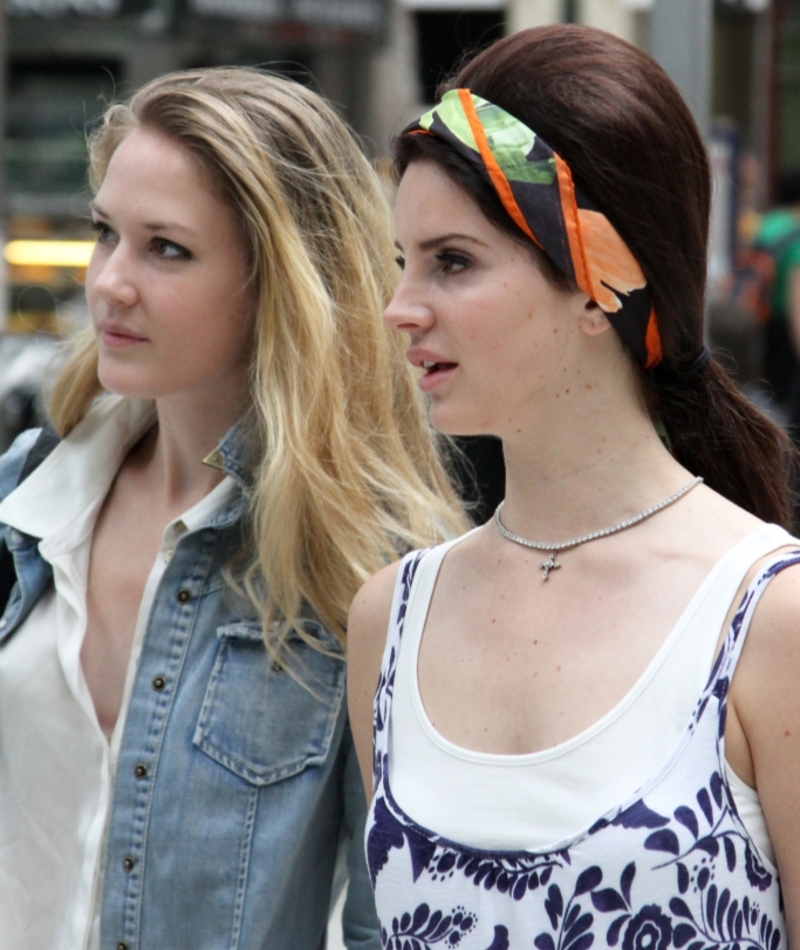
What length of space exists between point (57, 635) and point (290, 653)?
1.33ft

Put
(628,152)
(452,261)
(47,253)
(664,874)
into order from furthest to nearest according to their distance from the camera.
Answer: (47,253) < (452,261) < (628,152) < (664,874)

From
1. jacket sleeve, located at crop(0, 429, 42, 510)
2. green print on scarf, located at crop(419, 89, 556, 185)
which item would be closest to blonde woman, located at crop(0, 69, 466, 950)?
jacket sleeve, located at crop(0, 429, 42, 510)

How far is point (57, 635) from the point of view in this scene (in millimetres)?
2650

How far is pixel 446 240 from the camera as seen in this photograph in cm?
198

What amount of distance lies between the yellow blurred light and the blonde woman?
6924mm

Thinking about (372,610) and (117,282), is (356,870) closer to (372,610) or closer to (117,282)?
(372,610)

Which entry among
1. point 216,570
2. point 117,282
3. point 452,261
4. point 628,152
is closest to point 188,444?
point 216,570

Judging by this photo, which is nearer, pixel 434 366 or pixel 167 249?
pixel 434 366

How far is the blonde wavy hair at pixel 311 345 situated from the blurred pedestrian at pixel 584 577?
0.49 m

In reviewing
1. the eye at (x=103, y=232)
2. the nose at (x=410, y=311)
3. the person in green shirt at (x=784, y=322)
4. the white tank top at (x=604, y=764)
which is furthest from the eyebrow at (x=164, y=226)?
the person in green shirt at (x=784, y=322)

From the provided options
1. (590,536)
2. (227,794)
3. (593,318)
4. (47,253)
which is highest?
(593,318)

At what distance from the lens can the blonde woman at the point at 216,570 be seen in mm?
2543

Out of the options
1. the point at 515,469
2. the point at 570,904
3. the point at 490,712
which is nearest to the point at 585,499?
the point at 515,469

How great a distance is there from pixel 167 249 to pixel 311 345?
290 millimetres
